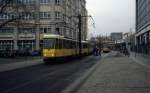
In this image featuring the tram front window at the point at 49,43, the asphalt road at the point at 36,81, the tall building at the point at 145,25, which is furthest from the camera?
the tall building at the point at 145,25

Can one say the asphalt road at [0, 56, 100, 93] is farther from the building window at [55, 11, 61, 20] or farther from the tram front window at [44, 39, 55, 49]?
the building window at [55, 11, 61, 20]

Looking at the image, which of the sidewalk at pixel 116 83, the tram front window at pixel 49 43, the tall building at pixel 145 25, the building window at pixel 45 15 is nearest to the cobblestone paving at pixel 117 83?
the sidewalk at pixel 116 83

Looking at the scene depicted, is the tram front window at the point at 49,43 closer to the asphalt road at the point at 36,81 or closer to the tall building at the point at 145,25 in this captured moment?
the asphalt road at the point at 36,81

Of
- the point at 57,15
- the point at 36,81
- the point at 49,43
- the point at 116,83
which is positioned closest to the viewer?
the point at 116,83

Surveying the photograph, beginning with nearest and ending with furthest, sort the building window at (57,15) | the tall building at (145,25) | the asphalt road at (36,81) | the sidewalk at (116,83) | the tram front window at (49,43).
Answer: the sidewalk at (116,83)
the asphalt road at (36,81)
the tram front window at (49,43)
the tall building at (145,25)
the building window at (57,15)

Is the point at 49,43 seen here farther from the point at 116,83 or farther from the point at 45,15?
the point at 45,15

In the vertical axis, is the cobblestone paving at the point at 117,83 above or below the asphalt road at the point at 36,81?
above

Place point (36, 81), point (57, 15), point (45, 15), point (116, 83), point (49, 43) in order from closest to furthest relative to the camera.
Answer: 1. point (116, 83)
2. point (36, 81)
3. point (49, 43)
4. point (57, 15)
5. point (45, 15)

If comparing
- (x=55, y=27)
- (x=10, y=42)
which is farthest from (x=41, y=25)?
(x=10, y=42)

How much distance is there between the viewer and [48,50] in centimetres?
3788

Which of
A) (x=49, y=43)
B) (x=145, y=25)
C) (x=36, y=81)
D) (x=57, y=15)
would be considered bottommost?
(x=36, y=81)

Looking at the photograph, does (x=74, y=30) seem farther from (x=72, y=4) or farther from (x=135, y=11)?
(x=135, y=11)

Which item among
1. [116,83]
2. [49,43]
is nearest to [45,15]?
[49,43]

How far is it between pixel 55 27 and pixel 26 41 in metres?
8.54
